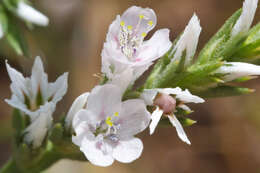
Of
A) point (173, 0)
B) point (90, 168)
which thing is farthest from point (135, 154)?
point (173, 0)

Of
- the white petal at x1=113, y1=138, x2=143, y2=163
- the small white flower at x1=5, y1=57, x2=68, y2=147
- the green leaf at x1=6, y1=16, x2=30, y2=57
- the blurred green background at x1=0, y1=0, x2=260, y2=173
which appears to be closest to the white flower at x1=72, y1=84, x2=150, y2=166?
the white petal at x1=113, y1=138, x2=143, y2=163

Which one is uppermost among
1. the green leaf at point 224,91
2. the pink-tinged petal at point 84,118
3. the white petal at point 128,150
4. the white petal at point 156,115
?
the green leaf at point 224,91

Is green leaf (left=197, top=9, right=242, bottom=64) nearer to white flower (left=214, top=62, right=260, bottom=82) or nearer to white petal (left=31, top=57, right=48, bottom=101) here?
white flower (left=214, top=62, right=260, bottom=82)

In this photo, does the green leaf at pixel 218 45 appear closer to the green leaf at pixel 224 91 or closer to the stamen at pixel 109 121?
the green leaf at pixel 224 91

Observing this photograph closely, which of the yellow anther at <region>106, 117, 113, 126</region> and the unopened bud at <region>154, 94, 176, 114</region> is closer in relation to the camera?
the unopened bud at <region>154, 94, 176, 114</region>

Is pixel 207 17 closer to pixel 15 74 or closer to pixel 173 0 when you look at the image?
pixel 173 0

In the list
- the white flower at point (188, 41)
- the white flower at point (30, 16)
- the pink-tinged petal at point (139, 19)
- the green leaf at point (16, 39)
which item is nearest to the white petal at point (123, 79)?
the white flower at point (188, 41)
